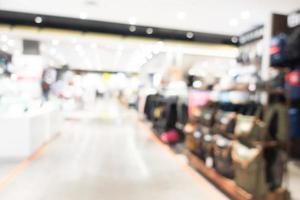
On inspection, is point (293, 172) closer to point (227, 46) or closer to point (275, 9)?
point (275, 9)

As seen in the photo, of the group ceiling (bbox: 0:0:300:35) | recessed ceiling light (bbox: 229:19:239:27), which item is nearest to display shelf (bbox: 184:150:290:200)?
ceiling (bbox: 0:0:300:35)

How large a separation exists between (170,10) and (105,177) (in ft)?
15.7

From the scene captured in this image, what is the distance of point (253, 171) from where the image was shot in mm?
3092

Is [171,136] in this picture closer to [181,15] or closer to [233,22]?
[181,15]

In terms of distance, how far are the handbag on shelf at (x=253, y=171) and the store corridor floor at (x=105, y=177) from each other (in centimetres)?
48

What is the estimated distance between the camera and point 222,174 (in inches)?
148

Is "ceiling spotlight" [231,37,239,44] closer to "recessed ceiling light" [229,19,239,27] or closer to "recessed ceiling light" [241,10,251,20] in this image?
"recessed ceiling light" [229,19,239,27]

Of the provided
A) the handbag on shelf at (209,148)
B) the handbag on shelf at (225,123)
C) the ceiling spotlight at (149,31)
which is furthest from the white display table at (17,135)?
the ceiling spotlight at (149,31)

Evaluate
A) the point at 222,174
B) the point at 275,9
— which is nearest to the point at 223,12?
the point at 275,9

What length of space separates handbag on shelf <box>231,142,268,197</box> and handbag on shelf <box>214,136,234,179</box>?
1.19ft

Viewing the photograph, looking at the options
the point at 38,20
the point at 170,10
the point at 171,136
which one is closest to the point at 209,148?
Result: the point at 171,136

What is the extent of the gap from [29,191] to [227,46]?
Result: 27.7 ft

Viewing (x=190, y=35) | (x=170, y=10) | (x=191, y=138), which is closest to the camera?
(x=191, y=138)

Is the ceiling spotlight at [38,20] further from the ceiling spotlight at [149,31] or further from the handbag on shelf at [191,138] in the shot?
the handbag on shelf at [191,138]
